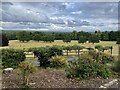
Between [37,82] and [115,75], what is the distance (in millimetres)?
3272

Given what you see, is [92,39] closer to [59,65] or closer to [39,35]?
[39,35]

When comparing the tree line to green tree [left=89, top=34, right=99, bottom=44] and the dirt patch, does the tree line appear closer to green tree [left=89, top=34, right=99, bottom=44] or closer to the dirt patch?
green tree [left=89, top=34, right=99, bottom=44]

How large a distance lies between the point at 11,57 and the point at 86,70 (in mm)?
3971

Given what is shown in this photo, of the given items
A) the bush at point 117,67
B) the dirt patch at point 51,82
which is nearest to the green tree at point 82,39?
the bush at point 117,67

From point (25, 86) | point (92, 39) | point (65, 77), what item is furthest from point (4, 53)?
point (92, 39)

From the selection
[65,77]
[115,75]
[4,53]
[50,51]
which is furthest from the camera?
[50,51]

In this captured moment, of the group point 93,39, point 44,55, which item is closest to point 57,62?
point 44,55

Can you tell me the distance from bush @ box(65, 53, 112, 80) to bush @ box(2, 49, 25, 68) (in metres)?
3.06

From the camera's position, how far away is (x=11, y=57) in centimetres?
1205

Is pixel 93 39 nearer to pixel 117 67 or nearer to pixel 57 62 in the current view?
pixel 57 62

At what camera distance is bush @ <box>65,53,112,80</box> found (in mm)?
9391

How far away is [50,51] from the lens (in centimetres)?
1309

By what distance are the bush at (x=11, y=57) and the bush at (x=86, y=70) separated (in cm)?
306

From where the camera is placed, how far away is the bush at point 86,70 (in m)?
9.39
